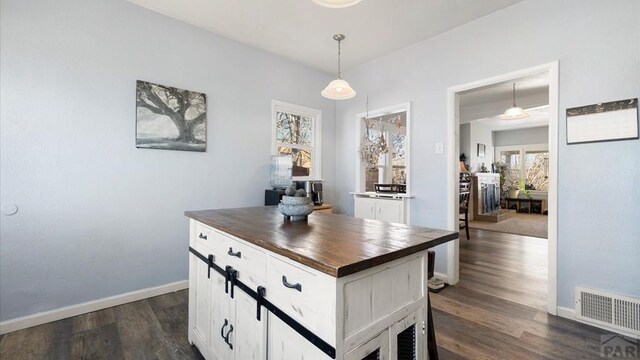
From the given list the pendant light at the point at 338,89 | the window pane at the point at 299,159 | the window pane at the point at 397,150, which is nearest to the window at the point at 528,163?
the window pane at the point at 397,150

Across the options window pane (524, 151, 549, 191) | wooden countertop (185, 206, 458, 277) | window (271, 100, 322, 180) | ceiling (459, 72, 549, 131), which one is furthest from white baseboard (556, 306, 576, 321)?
window pane (524, 151, 549, 191)

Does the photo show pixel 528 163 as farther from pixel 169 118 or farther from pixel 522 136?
pixel 169 118

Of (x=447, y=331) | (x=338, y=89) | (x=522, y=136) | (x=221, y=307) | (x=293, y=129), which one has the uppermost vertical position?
(x=522, y=136)

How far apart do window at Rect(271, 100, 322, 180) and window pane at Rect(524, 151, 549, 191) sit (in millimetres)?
8523

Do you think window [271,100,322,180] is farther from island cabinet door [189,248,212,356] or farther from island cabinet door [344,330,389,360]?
island cabinet door [344,330,389,360]

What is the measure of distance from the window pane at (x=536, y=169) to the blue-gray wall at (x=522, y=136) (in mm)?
491

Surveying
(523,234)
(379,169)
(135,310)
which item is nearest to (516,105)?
(523,234)

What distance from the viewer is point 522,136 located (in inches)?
348

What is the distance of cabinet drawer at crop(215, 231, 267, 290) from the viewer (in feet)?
3.80

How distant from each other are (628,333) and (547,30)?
94.5 inches

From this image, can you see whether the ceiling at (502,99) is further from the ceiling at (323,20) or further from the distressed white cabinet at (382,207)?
the distressed white cabinet at (382,207)

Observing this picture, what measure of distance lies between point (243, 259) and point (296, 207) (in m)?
0.39

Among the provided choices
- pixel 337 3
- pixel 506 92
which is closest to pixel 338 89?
pixel 337 3

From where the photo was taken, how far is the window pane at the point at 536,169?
877 cm
